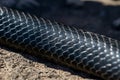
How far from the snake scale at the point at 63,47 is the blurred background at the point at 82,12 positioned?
3.26 m

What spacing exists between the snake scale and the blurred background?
326 cm

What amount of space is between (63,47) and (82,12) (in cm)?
438

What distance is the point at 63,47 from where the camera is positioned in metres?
7.00

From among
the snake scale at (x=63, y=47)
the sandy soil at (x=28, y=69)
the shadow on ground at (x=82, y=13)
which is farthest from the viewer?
the shadow on ground at (x=82, y=13)

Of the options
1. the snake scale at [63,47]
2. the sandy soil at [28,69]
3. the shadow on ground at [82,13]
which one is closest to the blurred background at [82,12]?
the shadow on ground at [82,13]

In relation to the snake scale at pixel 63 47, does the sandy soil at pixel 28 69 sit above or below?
below

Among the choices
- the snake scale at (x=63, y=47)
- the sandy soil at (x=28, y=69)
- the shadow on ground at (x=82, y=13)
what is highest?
the shadow on ground at (x=82, y=13)

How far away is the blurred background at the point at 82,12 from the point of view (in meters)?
10.6

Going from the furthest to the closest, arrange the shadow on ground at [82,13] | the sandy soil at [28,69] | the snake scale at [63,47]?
the shadow on ground at [82,13]
the snake scale at [63,47]
the sandy soil at [28,69]

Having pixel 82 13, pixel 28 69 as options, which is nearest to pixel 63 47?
pixel 28 69

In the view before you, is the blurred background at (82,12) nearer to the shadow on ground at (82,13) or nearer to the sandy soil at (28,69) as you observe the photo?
the shadow on ground at (82,13)

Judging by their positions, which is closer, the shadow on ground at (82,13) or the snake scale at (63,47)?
the snake scale at (63,47)

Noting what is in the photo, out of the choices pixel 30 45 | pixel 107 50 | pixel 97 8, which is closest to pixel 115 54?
pixel 107 50

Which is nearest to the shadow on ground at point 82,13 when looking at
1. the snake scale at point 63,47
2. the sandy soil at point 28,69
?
the snake scale at point 63,47
